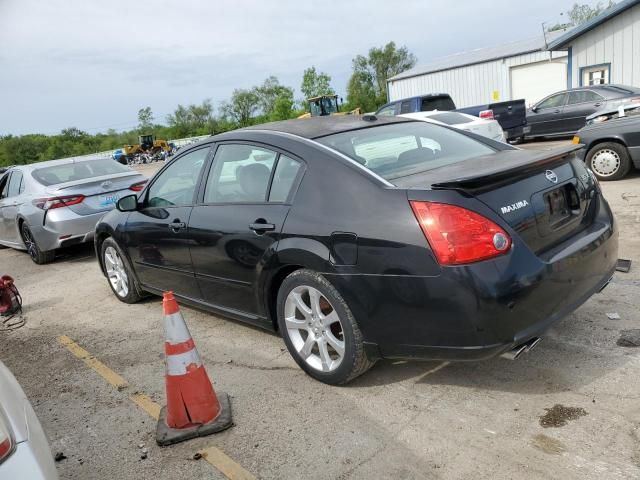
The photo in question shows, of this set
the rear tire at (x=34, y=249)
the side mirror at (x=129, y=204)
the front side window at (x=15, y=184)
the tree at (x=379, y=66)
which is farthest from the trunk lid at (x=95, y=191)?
the tree at (x=379, y=66)

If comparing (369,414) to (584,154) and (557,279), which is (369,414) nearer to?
(557,279)

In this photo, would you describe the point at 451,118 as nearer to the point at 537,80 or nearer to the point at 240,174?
the point at 240,174

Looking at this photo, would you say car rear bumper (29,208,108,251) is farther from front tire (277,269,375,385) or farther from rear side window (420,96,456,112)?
rear side window (420,96,456,112)

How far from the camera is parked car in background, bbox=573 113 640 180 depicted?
25.9 feet

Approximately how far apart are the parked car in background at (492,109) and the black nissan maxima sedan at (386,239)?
11.6m

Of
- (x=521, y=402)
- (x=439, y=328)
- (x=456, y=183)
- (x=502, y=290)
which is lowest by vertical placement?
(x=521, y=402)

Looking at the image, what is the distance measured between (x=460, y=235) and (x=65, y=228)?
20.9 ft

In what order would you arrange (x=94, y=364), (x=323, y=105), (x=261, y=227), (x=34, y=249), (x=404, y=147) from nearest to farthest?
(x=261, y=227) < (x=404, y=147) < (x=94, y=364) < (x=34, y=249) < (x=323, y=105)

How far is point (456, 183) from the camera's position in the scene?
261cm

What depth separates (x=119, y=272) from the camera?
17.8ft

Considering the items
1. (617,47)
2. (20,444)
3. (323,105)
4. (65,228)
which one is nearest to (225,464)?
(20,444)

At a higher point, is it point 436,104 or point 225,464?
point 436,104

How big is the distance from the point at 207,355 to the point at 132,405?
73cm

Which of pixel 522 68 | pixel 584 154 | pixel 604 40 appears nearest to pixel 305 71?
pixel 522 68
